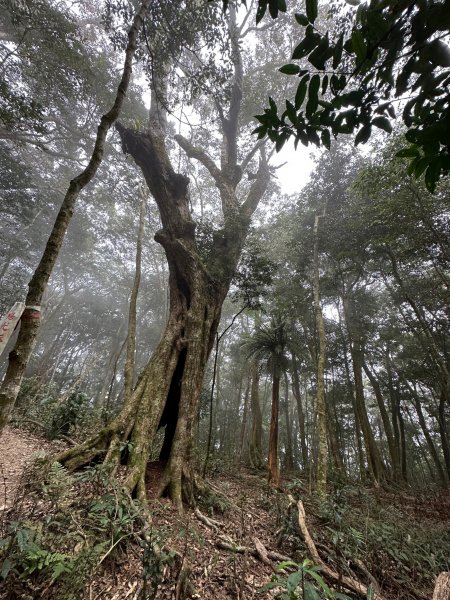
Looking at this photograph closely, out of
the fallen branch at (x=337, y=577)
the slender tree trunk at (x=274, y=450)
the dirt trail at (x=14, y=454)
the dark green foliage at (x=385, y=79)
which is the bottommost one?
the fallen branch at (x=337, y=577)

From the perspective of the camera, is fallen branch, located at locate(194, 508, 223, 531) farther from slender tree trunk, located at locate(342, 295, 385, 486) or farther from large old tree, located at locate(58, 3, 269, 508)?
slender tree trunk, located at locate(342, 295, 385, 486)

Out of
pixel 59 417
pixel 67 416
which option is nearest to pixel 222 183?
pixel 67 416

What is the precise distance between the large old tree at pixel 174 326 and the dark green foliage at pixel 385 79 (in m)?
4.18

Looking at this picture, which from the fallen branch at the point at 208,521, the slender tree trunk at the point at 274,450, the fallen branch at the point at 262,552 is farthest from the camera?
the slender tree trunk at the point at 274,450

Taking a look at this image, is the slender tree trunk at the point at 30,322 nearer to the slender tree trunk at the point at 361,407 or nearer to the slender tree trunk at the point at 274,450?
the slender tree trunk at the point at 274,450

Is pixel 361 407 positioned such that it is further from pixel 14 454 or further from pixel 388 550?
pixel 14 454

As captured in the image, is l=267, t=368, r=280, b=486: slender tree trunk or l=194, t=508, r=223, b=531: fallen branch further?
l=267, t=368, r=280, b=486: slender tree trunk

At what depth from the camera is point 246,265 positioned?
27.1ft

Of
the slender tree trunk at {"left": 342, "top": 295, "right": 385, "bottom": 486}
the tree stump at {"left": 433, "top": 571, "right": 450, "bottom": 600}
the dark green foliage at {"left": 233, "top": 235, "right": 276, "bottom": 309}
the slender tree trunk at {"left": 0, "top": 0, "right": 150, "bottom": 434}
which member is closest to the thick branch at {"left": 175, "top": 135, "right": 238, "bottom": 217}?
the dark green foliage at {"left": 233, "top": 235, "right": 276, "bottom": 309}

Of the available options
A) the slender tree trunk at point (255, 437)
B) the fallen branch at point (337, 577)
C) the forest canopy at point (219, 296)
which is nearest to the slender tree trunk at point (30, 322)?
the forest canopy at point (219, 296)

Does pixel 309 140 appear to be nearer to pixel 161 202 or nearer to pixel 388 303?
pixel 161 202

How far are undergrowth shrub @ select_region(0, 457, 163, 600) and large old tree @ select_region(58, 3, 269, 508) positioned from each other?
0.90 metres

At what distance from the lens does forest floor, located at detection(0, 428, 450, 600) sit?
7.66ft

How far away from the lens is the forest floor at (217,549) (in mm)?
2336
